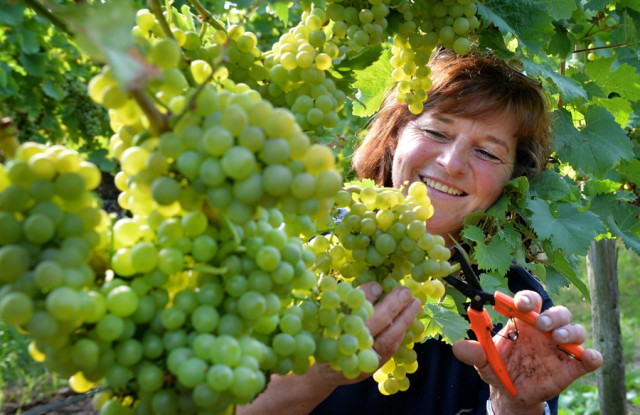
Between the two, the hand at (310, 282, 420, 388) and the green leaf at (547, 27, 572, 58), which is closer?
the hand at (310, 282, 420, 388)

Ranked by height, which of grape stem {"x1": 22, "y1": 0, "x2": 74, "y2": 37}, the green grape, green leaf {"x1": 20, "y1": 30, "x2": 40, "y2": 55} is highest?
grape stem {"x1": 22, "y1": 0, "x2": 74, "y2": 37}

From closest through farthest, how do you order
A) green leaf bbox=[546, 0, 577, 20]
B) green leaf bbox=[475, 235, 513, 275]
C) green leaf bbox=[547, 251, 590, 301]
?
green leaf bbox=[546, 0, 577, 20]
green leaf bbox=[475, 235, 513, 275]
green leaf bbox=[547, 251, 590, 301]

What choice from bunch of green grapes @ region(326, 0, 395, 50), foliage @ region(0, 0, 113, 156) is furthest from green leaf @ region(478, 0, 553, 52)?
foliage @ region(0, 0, 113, 156)

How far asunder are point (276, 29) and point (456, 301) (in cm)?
444

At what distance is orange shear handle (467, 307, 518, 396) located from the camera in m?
1.32

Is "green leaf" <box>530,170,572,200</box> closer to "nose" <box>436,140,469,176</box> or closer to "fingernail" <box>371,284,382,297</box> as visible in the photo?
"nose" <box>436,140,469,176</box>

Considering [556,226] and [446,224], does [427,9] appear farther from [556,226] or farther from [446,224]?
[446,224]

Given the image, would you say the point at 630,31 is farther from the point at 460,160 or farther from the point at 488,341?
the point at 488,341

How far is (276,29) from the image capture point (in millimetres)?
5422

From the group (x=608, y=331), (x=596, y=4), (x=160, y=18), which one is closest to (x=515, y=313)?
(x=160, y=18)

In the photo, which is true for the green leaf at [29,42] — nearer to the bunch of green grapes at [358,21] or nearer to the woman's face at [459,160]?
the woman's face at [459,160]

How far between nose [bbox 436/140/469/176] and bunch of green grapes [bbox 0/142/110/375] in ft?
4.46

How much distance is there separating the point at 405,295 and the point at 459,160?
36.3 inches

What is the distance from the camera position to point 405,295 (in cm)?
96
